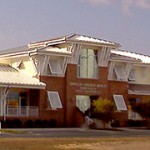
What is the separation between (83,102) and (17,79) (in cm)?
879

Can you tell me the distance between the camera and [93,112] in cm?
5700

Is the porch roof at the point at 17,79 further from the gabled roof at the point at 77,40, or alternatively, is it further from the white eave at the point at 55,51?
the gabled roof at the point at 77,40

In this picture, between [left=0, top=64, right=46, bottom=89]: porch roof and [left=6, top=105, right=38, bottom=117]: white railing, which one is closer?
[left=0, top=64, right=46, bottom=89]: porch roof

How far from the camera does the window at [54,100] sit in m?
55.7

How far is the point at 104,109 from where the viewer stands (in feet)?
181

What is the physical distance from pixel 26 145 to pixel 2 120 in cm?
2384

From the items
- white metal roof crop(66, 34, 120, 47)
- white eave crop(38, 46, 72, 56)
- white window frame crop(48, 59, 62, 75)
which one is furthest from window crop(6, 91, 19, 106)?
white metal roof crop(66, 34, 120, 47)

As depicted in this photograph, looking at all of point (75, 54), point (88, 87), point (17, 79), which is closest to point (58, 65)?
point (75, 54)

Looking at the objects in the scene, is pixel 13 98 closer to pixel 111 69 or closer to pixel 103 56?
pixel 103 56

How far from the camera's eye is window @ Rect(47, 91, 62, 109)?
183 feet

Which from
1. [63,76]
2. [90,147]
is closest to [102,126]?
[63,76]

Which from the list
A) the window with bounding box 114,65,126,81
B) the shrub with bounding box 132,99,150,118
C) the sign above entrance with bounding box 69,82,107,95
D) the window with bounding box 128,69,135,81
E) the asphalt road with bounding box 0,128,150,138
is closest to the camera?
the asphalt road with bounding box 0,128,150,138

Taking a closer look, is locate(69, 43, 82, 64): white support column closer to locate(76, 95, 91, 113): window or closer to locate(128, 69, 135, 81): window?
locate(76, 95, 91, 113): window

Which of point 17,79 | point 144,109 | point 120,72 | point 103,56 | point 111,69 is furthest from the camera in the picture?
point 120,72
